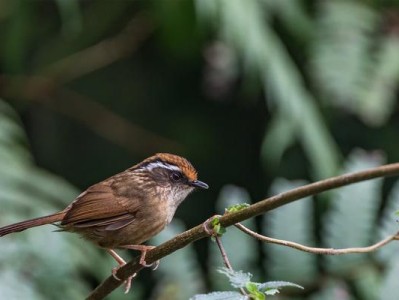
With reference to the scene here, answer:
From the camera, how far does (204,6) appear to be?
4.80 m

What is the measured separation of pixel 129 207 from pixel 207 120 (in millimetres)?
2989

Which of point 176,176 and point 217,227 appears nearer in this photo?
point 217,227

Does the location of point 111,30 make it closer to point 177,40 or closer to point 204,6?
point 177,40

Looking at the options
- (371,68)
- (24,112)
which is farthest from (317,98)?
(24,112)

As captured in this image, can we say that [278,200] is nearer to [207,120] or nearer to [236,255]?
[236,255]

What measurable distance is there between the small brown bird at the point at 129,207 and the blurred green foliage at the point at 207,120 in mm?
812

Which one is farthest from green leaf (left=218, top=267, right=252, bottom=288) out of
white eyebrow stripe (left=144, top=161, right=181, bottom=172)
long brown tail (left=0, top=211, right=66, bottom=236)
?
white eyebrow stripe (left=144, top=161, right=181, bottom=172)

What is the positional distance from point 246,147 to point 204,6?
55.6 inches

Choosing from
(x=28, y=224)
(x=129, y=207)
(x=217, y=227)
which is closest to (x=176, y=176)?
(x=129, y=207)

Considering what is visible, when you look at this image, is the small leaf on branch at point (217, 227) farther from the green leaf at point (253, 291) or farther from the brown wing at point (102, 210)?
the brown wing at point (102, 210)

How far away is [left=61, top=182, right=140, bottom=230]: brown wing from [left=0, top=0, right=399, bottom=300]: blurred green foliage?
2.69ft

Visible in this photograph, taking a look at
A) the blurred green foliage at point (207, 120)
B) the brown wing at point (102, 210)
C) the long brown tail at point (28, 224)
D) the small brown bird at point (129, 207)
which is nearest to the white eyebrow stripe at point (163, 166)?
the small brown bird at point (129, 207)

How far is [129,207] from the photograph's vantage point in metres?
3.11

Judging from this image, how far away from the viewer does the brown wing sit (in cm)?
303
